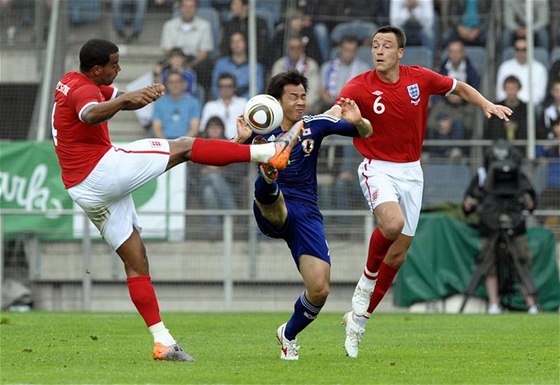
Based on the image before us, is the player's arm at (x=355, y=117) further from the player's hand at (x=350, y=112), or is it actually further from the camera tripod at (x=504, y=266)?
the camera tripod at (x=504, y=266)

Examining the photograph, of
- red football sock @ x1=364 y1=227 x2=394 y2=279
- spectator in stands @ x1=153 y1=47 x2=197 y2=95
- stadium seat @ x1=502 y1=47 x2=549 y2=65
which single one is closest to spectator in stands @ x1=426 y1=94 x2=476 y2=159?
stadium seat @ x1=502 y1=47 x2=549 y2=65

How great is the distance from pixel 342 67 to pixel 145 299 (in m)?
11.5

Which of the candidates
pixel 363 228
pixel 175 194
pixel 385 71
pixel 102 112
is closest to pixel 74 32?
pixel 175 194

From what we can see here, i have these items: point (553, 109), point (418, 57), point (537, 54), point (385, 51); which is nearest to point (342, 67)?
point (418, 57)

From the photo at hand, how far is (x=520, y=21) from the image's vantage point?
824 inches

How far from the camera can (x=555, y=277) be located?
19.1 m

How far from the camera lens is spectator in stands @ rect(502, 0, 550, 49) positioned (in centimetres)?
2098

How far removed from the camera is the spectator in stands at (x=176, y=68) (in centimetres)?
2058

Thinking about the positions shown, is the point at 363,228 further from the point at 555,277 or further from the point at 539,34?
the point at 539,34

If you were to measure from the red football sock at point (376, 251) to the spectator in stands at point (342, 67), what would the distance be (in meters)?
9.63

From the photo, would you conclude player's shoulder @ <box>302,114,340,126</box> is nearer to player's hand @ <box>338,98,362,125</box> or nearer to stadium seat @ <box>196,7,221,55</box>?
player's hand @ <box>338,98,362,125</box>

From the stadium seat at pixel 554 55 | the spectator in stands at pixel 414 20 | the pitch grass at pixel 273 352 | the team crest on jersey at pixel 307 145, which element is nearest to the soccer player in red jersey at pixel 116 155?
the team crest on jersey at pixel 307 145

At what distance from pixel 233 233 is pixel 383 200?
26.9 ft

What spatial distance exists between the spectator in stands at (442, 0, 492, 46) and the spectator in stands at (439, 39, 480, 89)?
45 cm
